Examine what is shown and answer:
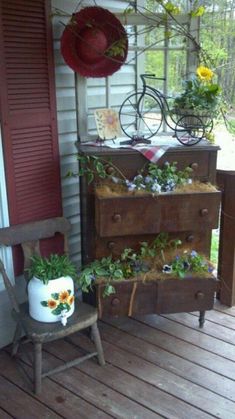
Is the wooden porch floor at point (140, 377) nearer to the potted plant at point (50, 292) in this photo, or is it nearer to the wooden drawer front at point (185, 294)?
the wooden drawer front at point (185, 294)

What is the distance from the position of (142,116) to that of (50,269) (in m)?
0.97

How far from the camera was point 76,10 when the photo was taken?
2146 mm

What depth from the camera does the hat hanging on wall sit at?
1959 millimetres

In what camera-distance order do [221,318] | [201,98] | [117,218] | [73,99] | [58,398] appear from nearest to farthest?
[58,398] < [117,218] < [201,98] < [73,99] < [221,318]

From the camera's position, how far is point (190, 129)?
2.09m

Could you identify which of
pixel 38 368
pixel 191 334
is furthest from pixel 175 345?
pixel 38 368

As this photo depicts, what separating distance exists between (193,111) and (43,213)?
2.98 feet

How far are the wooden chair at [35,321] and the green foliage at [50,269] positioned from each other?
0.44 feet

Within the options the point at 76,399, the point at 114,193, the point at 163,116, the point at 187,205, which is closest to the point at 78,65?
the point at 163,116

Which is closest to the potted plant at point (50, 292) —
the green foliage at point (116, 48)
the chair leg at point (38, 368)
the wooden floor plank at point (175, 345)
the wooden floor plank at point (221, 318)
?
the chair leg at point (38, 368)

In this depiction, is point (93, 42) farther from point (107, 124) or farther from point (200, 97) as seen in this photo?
point (200, 97)

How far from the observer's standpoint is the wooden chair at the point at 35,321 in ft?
5.83

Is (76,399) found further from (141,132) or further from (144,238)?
(141,132)

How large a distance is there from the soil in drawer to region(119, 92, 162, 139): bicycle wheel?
30.2 inches
